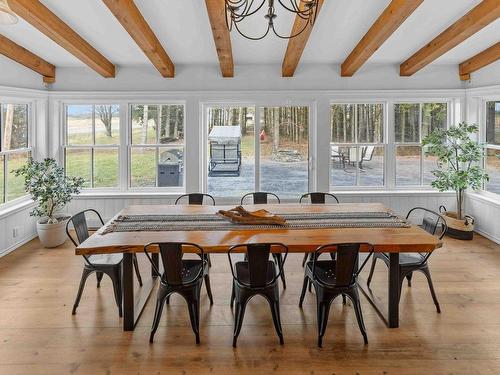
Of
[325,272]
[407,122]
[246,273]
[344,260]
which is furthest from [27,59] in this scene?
[407,122]

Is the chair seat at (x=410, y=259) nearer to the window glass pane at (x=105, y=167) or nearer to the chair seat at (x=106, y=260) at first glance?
the chair seat at (x=106, y=260)

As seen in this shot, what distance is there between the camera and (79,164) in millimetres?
6195

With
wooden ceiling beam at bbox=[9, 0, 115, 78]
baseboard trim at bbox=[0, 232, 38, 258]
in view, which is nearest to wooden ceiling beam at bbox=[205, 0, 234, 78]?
wooden ceiling beam at bbox=[9, 0, 115, 78]

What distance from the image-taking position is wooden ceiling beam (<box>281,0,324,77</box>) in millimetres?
4070

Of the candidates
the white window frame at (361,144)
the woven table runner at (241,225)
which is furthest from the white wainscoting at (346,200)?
the woven table runner at (241,225)

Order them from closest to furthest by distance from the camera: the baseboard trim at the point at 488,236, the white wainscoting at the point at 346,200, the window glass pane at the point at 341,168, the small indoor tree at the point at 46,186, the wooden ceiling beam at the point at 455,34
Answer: the wooden ceiling beam at the point at 455,34 → the small indoor tree at the point at 46,186 → the baseboard trim at the point at 488,236 → the white wainscoting at the point at 346,200 → the window glass pane at the point at 341,168

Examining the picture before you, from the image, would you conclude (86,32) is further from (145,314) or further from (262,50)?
(145,314)

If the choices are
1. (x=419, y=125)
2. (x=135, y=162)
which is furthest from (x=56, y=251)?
(x=419, y=125)

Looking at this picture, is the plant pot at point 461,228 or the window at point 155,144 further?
the window at point 155,144

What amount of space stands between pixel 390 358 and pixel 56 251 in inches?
170

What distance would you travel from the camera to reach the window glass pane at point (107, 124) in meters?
6.14

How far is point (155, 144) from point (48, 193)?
180cm

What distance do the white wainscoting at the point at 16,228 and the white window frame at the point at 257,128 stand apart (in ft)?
8.49

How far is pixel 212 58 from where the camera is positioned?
5.61 metres
